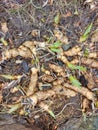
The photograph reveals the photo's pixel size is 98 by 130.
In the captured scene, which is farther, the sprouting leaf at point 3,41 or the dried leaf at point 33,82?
the sprouting leaf at point 3,41

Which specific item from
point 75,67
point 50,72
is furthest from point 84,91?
point 50,72

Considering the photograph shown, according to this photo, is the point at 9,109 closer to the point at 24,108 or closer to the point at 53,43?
the point at 24,108

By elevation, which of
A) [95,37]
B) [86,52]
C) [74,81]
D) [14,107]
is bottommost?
[14,107]

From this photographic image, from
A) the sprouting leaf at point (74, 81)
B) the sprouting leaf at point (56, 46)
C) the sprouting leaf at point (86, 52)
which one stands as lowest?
the sprouting leaf at point (74, 81)

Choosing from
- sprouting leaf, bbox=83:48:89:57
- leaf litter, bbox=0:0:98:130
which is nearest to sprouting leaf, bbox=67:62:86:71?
leaf litter, bbox=0:0:98:130

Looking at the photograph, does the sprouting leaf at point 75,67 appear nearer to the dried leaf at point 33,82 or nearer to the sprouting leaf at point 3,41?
the dried leaf at point 33,82

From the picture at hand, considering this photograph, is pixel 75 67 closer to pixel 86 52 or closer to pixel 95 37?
pixel 86 52

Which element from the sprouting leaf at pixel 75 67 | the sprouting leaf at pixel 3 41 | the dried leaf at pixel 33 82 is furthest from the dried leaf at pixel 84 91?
the sprouting leaf at pixel 3 41

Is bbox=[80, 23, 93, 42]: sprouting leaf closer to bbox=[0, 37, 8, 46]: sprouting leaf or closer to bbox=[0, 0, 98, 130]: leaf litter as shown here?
bbox=[0, 0, 98, 130]: leaf litter

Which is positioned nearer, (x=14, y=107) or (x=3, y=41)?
(x=14, y=107)
